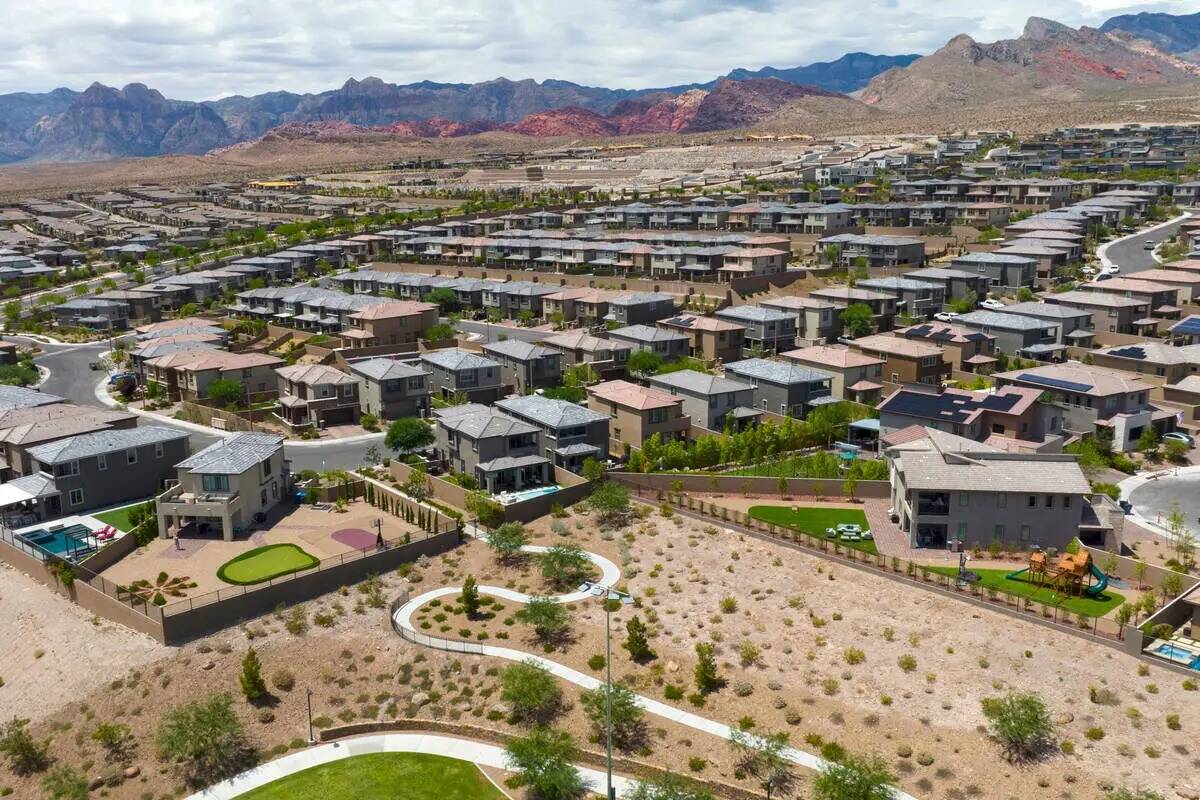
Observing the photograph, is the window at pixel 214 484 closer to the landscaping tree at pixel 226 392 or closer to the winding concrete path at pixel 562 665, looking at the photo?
the winding concrete path at pixel 562 665

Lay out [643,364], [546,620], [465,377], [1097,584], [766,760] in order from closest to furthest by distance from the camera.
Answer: [766,760] < [546,620] < [1097,584] < [465,377] < [643,364]

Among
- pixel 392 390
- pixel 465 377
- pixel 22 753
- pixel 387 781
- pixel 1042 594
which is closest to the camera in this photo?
pixel 387 781

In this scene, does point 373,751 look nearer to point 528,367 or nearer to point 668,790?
point 668,790

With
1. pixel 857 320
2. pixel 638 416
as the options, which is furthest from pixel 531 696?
pixel 857 320

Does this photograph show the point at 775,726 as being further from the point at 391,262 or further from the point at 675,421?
the point at 391,262

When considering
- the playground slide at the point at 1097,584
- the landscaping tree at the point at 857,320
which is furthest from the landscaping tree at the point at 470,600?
the landscaping tree at the point at 857,320

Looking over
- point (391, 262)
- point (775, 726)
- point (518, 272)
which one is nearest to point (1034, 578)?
point (775, 726)

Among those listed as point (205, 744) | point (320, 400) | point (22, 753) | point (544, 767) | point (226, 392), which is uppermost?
point (320, 400)
